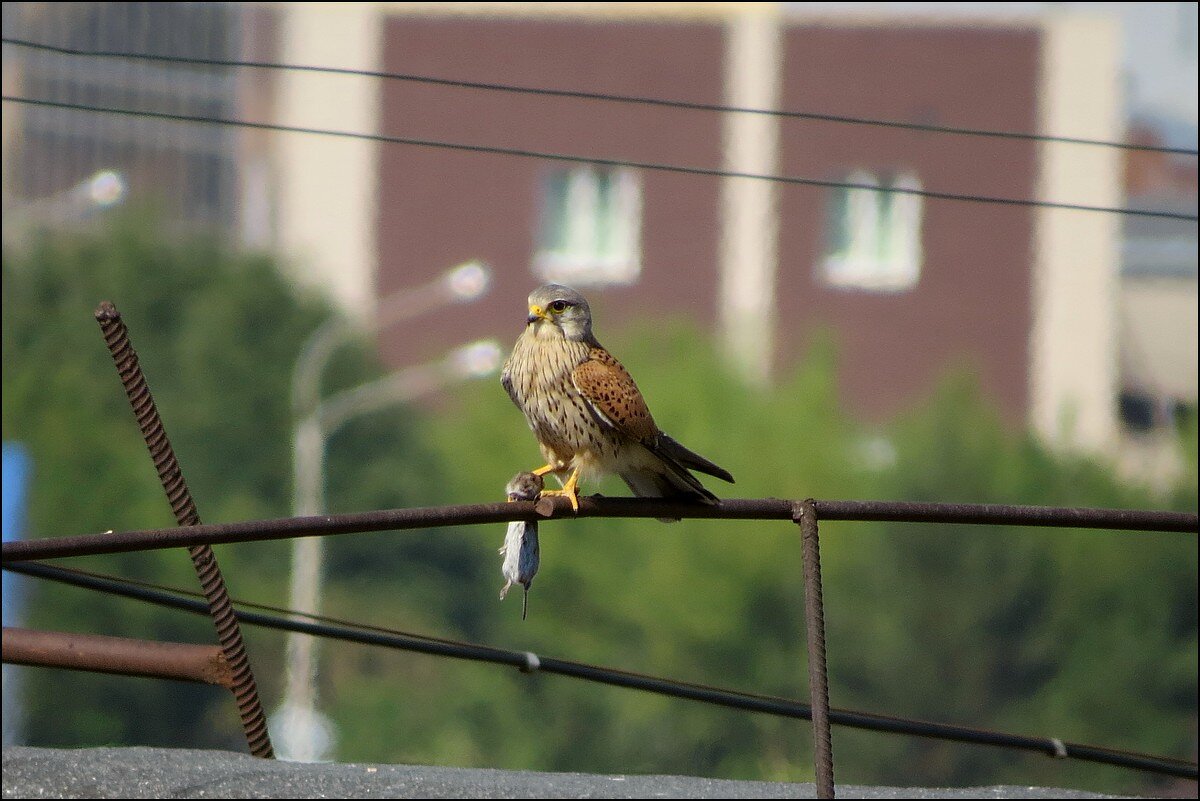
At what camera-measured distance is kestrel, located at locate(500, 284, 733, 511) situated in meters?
5.45

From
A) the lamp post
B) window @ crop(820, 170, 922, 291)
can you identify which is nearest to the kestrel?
the lamp post

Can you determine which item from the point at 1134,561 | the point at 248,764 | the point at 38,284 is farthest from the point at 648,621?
the point at 248,764

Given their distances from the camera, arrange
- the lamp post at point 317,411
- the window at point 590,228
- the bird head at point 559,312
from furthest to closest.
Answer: the window at point 590,228, the lamp post at point 317,411, the bird head at point 559,312

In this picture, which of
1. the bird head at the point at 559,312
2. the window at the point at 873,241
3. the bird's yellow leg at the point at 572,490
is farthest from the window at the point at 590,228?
the bird's yellow leg at the point at 572,490

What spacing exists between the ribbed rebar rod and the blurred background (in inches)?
1505

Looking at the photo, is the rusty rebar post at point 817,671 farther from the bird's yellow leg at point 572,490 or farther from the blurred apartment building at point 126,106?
the blurred apartment building at point 126,106

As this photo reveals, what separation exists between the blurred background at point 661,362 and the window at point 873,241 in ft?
0.41

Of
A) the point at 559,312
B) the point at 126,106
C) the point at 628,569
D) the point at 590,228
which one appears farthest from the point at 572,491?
the point at 126,106

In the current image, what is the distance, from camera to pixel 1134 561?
47719mm

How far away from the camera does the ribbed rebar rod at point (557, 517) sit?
12.2 ft

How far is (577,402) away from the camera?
5.73 metres

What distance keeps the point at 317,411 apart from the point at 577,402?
38.9 meters

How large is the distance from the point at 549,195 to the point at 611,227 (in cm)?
202

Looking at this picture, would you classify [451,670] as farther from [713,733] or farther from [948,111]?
[948,111]
